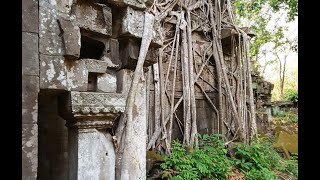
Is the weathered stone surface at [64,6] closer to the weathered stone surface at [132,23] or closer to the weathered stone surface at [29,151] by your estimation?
the weathered stone surface at [132,23]

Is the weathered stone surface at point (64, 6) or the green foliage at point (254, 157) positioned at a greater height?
the weathered stone surface at point (64, 6)

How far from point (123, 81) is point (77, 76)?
0.39 m

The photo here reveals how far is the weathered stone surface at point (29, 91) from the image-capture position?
1.59 metres

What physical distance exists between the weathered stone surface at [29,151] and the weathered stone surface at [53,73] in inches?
10.7

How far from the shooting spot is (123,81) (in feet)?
6.84

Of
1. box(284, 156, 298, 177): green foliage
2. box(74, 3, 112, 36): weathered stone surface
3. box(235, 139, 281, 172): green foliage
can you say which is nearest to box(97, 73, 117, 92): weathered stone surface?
box(74, 3, 112, 36): weathered stone surface

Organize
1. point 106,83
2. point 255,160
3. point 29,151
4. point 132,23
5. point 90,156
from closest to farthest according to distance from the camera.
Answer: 1. point 29,151
2. point 90,156
3. point 106,83
4. point 132,23
5. point 255,160

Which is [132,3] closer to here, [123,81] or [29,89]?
[123,81]

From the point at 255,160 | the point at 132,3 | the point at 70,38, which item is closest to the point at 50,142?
the point at 70,38

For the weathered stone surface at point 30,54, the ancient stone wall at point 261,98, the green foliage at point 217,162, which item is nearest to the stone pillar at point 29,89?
the weathered stone surface at point 30,54

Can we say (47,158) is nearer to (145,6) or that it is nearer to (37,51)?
(37,51)

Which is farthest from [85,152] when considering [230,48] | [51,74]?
[230,48]

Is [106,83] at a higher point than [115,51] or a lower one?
lower

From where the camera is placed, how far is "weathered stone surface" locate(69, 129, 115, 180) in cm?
181
